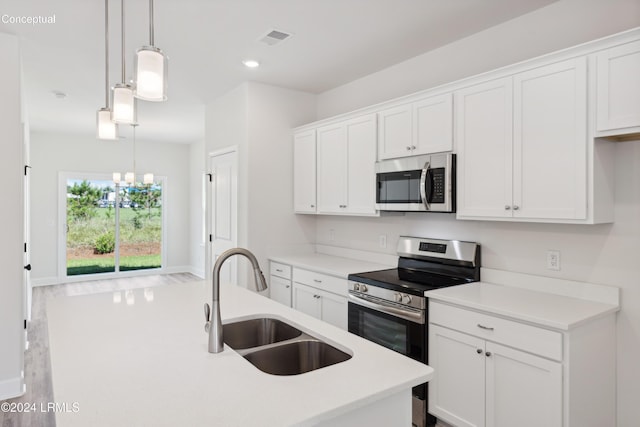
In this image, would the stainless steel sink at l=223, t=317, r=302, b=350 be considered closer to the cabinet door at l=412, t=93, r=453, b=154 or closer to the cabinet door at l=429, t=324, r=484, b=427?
the cabinet door at l=429, t=324, r=484, b=427

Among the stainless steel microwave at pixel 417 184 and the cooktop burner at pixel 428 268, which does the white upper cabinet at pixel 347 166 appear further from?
the cooktop burner at pixel 428 268

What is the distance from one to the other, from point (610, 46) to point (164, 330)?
255 cm

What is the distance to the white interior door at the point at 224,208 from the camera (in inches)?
171

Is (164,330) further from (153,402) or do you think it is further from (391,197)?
(391,197)

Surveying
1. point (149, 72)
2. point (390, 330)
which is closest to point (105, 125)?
point (149, 72)

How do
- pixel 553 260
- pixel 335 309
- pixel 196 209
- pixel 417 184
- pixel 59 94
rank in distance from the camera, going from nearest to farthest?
pixel 553 260 → pixel 417 184 → pixel 335 309 → pixel 59 94 → pixel 196 209

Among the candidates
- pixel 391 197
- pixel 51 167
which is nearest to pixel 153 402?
pixel 391 197

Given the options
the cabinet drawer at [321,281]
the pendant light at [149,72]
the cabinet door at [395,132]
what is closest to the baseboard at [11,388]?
the cabinet drawer at [321,281]

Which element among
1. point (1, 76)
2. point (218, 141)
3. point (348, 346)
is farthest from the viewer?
point (218, 141)

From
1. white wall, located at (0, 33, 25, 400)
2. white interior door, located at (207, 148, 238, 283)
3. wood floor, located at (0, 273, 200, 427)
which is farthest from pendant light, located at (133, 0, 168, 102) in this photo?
white interior door, located at (207, 148, 238, 283)

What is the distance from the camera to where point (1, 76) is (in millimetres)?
2959

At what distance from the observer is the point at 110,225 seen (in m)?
7.77

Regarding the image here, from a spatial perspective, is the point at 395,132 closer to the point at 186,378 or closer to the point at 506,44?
the point at 506,44

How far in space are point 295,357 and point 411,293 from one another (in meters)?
1.10
